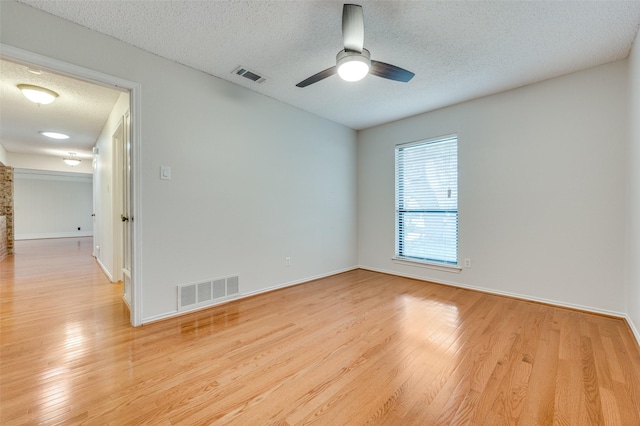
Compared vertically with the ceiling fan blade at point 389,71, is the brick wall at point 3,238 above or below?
below

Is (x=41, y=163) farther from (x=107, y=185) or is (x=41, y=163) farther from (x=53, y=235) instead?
(x=107, y=185)

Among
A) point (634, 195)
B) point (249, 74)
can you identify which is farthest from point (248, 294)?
point (634, 195)

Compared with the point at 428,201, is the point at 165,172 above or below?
above

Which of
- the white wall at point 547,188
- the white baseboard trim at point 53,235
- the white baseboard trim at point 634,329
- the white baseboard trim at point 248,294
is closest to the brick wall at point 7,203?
the white baseboard trim at point 53,235

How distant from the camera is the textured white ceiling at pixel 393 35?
196cm

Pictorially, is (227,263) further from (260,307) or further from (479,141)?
(479,141)

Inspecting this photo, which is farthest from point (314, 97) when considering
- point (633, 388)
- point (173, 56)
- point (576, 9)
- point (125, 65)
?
point (633, 388)

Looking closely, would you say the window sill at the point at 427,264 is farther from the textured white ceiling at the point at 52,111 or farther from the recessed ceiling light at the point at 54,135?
the recessed ceiling light at the point at 54,135

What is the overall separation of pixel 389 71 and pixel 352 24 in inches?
18.9

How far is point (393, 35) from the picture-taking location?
227cm

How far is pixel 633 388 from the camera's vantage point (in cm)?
158

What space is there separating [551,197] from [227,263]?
3.78 metres

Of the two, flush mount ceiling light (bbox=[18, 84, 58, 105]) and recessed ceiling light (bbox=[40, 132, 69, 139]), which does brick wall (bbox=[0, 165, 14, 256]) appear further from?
flush mount ceiling light (bbox=[18, 84, 58, 105])

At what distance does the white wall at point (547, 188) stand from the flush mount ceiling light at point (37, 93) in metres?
5.01
